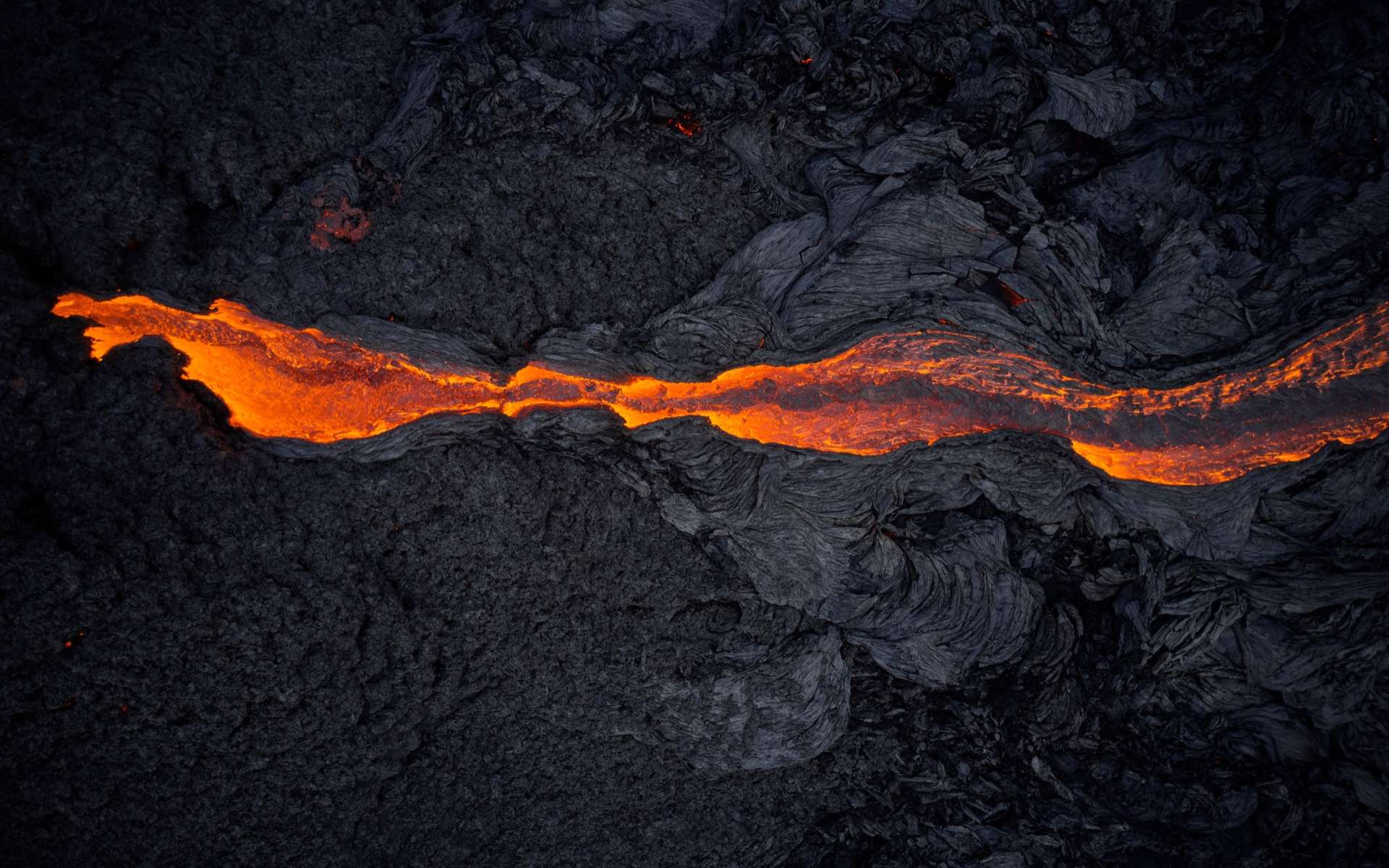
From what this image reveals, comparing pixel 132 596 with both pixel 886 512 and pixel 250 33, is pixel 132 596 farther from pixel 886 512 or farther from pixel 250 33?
pixel 886 512

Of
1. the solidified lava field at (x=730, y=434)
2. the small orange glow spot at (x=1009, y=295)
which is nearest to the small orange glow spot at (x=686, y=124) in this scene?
the solidified lava field at (x=730, y=434)

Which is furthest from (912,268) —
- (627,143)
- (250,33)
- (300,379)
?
(250,33)

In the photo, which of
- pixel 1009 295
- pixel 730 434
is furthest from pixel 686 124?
pixel 1009 295

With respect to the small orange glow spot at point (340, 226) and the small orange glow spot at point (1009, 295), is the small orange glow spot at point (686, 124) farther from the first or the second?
the small orange glow spot at point (1009, 295)

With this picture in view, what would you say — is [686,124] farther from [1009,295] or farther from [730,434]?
[1009,295]

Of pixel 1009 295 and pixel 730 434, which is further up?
pixel 1009 295

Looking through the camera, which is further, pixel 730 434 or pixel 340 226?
pixel 730 434
